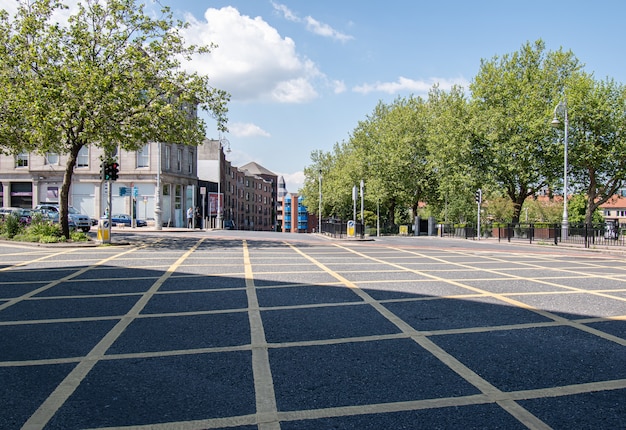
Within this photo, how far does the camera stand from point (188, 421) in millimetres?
3191

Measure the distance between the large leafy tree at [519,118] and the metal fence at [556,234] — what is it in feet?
16.1

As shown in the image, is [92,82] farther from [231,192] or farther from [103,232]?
[231,192]

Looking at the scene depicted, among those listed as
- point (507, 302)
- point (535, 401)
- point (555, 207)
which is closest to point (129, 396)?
point (535, 401)

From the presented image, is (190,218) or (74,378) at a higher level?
(190,218)

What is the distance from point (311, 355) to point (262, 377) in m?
0.74

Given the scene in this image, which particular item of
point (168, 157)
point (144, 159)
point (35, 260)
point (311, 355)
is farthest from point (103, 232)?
point (168, 157)

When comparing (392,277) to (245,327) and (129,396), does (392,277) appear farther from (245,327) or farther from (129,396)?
(129,396)

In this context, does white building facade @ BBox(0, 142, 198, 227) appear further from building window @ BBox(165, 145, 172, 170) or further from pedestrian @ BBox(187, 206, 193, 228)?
pedestrian @ BBox(187, 206, 193, 228)

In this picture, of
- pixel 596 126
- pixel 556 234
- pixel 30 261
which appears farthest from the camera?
pixel 596 126

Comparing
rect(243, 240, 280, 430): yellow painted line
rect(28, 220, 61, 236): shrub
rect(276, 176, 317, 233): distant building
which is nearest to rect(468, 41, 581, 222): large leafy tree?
rect(28, 220, 61, 236): shrub

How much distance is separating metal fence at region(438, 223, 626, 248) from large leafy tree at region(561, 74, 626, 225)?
6982 mm

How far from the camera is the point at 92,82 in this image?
16.8m

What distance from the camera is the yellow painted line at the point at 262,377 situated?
319 cm

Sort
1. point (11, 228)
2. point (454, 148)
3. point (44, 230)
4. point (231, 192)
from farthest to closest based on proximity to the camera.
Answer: point (231, 192), point (454, 148), point (11, 228), point (44, 230)
